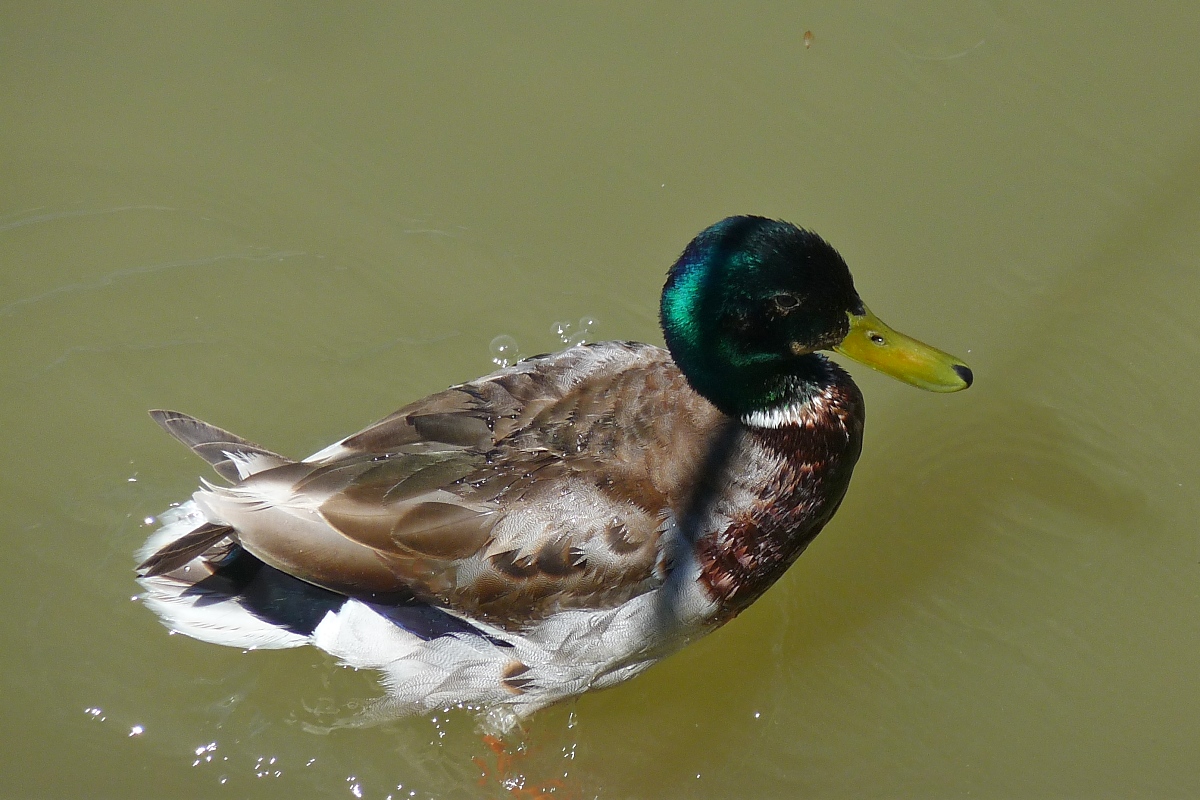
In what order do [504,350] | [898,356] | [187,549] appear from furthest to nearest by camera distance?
[504,350] < [187,549] < [898,356]

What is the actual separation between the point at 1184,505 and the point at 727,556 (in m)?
1.92

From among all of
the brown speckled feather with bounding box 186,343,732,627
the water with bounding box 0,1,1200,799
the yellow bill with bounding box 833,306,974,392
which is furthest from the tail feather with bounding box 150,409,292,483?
the yellow bill with bounding box 833,306,974,392

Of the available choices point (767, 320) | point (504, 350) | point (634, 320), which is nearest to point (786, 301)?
point (767, 320)

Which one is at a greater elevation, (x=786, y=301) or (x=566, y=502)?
(x=786, y=301)

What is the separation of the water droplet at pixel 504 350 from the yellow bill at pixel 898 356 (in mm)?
1566

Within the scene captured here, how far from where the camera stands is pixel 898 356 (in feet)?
10.7

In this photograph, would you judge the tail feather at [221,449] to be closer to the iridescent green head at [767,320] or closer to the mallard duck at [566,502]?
the mallard duck at [566,502]

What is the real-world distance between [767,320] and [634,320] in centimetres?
142

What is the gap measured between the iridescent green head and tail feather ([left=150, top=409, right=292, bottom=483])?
4.33 feet

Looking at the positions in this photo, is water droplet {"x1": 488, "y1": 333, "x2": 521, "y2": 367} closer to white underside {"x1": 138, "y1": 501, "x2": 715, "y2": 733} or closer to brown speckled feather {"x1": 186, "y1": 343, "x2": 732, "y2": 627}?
brown speckled feather {"x1": 186, "y1": 343, "x2": 732, "y2": 627}

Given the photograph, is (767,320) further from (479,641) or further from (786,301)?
(479,641)

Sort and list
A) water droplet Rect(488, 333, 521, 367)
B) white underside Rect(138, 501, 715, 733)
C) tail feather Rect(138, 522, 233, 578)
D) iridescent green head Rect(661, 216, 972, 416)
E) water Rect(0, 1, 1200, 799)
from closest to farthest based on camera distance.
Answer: iridescent green head Rect(661, 216, 972, 416), white underside Rect(138, 501, 715, 733), tail feather Rect(138, 522, 233, 578), water Rect(0, 1, 1200, 799), water droplet Rect(488, 333, 521, 367)

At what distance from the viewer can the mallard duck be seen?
3119mm

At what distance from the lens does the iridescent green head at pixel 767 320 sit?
3.05 metres
